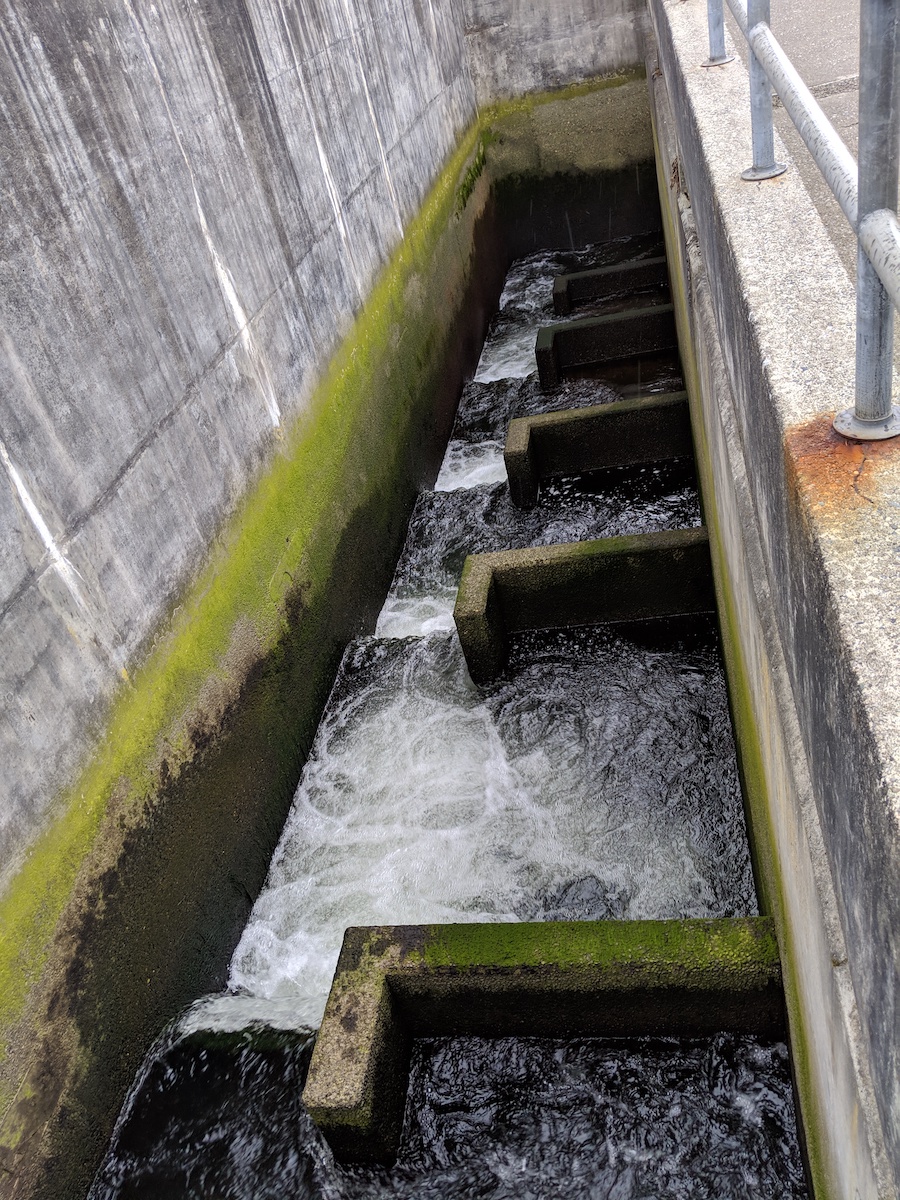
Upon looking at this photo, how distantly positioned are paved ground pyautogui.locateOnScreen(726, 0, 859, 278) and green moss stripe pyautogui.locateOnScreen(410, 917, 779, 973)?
2.36 metres

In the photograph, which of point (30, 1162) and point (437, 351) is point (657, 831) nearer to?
point (30, 1162)

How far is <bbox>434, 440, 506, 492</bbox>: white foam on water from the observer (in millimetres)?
8438

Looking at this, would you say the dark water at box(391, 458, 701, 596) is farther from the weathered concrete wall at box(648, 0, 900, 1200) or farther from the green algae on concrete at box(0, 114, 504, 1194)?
the weathered concrete wall at box(648, 0, 900, 1200)

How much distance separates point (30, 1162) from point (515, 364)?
29.7 feet

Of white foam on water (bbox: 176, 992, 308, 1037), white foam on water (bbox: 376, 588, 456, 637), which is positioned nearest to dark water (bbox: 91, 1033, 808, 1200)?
white foam on water (bbox: 176, 992, 308, 1037)

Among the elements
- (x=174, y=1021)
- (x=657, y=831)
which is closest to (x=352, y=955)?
(x=174, y=1021)

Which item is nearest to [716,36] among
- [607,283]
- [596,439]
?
[596,439]

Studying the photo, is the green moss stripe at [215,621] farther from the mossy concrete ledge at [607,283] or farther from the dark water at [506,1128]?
the mossy concrete ledge at [607,283]

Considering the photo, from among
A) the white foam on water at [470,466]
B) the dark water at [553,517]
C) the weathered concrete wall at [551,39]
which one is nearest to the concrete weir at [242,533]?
the dark water at [553,517]

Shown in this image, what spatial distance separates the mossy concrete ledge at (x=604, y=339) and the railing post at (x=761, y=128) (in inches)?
213

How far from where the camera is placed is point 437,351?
9445 millimetres

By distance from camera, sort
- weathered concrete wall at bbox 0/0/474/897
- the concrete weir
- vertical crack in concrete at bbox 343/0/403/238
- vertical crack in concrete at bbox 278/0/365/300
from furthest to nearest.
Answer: vertical crack in concrete at bbox 343/0/403/238 → vertical crack in concrete at bbox 278/0/365/300 → weathered concrete wall at bbox 0/0/474/897 → the concrete weir

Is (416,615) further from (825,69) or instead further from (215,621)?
(825,69)

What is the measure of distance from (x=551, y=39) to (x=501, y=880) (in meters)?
12.2
